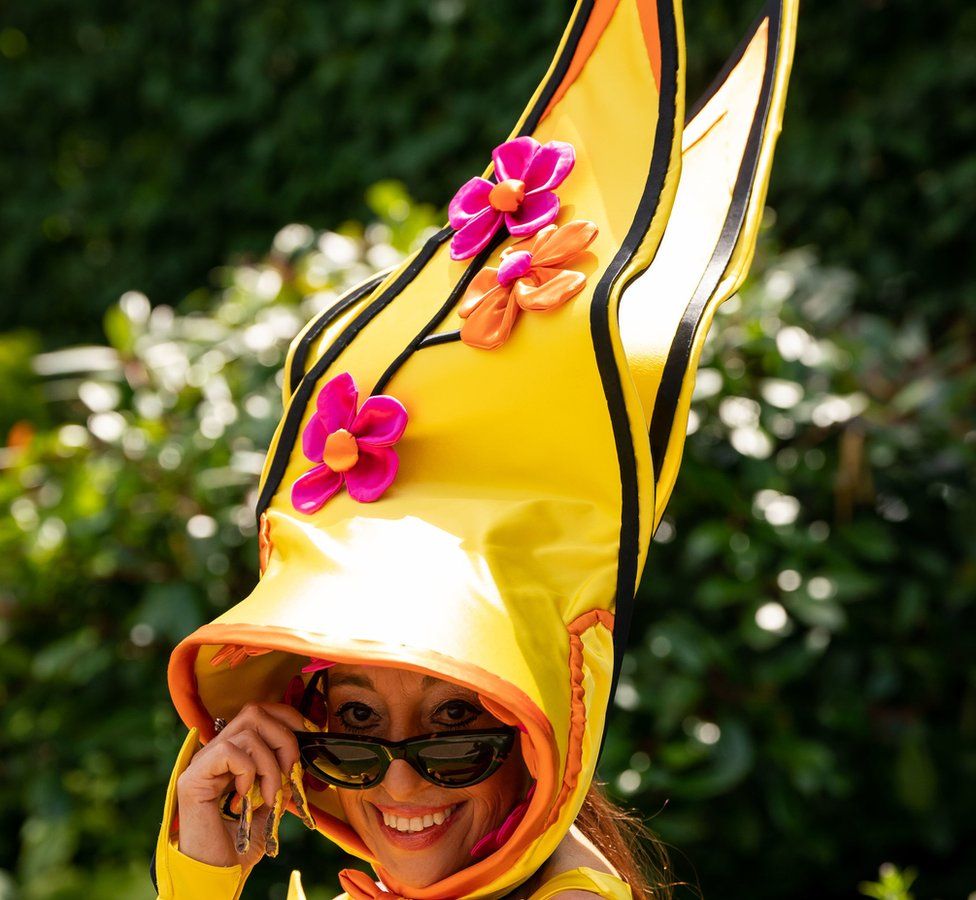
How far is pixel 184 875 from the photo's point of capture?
1824 millimetres

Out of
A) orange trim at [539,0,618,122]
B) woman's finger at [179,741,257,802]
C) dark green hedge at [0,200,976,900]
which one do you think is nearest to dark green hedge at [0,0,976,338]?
dark green hedge at [0,200,976,900]

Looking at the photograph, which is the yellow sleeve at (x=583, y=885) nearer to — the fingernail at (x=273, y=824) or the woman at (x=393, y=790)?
the woman at (x=393, y=790)

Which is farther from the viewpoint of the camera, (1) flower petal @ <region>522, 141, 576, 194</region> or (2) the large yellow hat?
(1) flower petal @ <region>522, 141, 576, 194</region>

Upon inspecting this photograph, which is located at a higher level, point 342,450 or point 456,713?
point 342,450

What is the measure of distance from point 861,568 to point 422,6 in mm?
2553

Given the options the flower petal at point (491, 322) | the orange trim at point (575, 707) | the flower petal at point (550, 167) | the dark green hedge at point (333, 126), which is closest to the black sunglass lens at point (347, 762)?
A: the orange trim at point (575, 707)

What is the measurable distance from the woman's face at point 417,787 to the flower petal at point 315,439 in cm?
26

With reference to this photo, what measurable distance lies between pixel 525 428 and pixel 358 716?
1.37 feet

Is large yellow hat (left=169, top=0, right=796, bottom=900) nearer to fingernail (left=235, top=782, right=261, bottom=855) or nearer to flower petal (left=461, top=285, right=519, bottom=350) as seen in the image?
flower petal (left=461, top=285, right=519, bottom=350)

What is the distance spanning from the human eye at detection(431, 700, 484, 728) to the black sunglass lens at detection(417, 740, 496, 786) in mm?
81

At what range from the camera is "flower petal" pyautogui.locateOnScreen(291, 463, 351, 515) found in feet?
5.88

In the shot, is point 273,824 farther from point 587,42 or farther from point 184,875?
point 587,42

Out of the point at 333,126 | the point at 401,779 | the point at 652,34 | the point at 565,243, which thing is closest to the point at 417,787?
the point at 401,779

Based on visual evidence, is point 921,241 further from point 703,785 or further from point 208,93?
point 208,93
